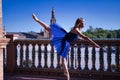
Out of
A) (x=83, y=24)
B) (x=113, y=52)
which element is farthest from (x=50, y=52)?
(x=83, y=24)

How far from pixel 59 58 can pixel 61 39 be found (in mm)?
1993

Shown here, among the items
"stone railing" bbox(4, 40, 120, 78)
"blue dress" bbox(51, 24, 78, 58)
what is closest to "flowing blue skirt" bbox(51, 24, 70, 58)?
"blue dress" bbox(51, 24, 78, 58)

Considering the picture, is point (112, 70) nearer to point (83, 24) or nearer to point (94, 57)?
point (94, 57)

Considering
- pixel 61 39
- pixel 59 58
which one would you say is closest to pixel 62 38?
pixel 61 39

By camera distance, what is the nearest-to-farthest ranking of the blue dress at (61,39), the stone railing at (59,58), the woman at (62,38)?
the woman at (62,38) < the blue dress at (61,39) < the stone railing at (59,58)

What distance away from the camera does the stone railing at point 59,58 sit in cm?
768

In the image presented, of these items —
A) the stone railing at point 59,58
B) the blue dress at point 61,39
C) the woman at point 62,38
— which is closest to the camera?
the woman at point 62,38

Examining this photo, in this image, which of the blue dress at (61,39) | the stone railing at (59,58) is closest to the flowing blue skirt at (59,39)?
the blue dress at (61,39)

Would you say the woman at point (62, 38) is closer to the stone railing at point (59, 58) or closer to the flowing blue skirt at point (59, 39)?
the flowing blue skirt at point (59, 39)

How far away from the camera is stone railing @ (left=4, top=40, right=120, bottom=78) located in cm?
768

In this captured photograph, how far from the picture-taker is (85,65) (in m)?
7.96

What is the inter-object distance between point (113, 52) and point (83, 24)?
6.78 feet

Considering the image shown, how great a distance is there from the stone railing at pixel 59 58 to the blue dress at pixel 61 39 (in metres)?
1.58

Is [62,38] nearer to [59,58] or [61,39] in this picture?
[61,39]
